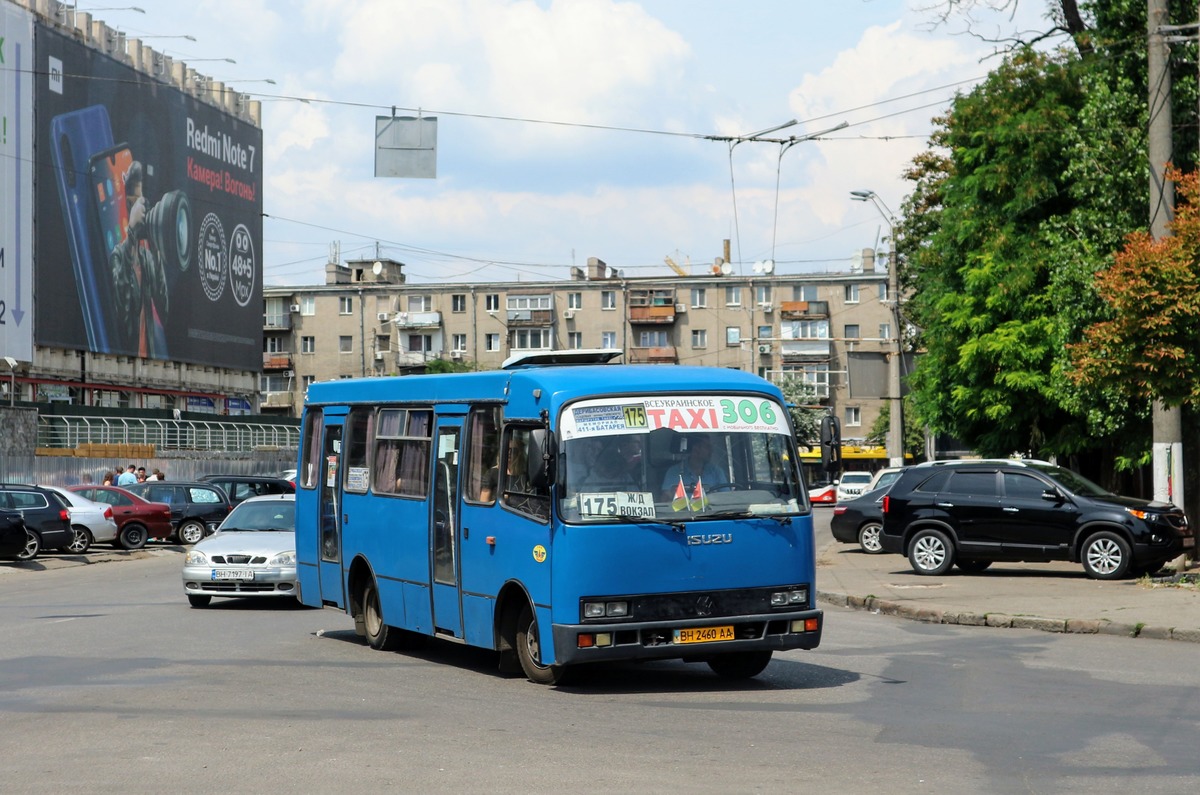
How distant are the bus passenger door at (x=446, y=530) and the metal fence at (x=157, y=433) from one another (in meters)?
45.6

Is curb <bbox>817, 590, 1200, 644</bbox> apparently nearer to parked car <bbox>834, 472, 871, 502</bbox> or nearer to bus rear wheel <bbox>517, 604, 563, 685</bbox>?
bus rear wheel <bbox>517, 604, 563, 685</bbox>

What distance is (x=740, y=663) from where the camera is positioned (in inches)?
484

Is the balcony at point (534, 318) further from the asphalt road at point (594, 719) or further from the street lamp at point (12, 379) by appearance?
the asphalt road at point (594, 719)

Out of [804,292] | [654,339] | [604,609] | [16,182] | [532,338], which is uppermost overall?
[16,182]

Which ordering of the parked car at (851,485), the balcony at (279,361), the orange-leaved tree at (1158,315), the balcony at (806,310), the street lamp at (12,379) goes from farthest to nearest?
1. the balcony at (279,361)
2. the balcony at (806,310)
3. the street lamp at (12,379)
4. the parked car at (851,485)
5. the orange-leaved tree at (1158,315)

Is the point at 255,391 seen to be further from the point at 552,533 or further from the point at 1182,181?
the point at 552,533

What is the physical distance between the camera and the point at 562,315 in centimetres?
10456

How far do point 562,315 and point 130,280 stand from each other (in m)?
39.6

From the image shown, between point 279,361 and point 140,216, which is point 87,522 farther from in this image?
point 279,361

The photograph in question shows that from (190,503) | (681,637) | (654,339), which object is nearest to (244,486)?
(190,503)

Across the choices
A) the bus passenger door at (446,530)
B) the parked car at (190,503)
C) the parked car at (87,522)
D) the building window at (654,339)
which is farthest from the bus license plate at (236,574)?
the building window at (654,339)

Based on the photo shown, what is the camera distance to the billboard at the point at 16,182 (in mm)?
60125

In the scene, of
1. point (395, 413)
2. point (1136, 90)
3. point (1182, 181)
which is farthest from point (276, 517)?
point (1136, 90)

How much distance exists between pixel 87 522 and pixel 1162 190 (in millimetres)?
22797
